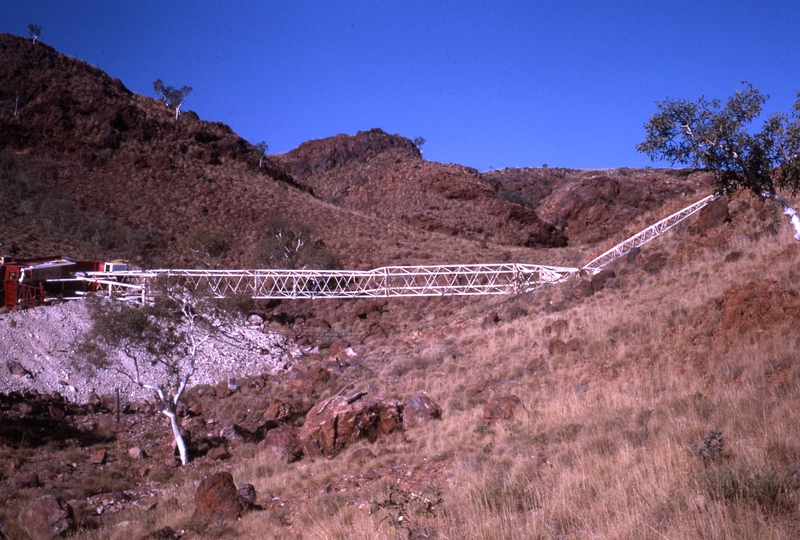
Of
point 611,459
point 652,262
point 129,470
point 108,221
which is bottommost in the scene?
point 129,470

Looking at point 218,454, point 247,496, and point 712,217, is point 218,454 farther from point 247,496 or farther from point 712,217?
point 712,217

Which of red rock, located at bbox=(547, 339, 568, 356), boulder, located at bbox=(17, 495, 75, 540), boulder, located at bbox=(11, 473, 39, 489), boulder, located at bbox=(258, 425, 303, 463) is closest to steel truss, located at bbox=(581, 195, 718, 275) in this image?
red rock, located at bbox=(547, 339, 568, 356)

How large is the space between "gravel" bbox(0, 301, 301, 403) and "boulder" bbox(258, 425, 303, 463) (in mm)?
7942

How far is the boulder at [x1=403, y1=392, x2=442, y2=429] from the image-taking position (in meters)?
14.5

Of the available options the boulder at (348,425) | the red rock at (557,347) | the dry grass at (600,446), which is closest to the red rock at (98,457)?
the dry grass at (600,446)

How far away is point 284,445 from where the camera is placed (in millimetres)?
14742

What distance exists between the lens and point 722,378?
10227mm

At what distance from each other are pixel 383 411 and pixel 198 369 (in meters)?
12.4

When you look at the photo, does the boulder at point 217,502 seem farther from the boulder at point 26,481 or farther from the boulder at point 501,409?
the boulder at point 26,481

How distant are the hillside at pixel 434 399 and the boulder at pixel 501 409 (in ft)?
0.37

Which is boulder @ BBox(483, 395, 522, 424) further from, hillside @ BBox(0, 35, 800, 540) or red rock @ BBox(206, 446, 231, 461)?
red rock @ BBox(206, 446, 231, 461)

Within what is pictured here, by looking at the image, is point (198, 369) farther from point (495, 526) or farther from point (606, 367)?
point (495, 526)

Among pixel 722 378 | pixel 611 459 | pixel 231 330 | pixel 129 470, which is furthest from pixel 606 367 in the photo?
pixel 231 330

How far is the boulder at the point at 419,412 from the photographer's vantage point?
47.4 feet
